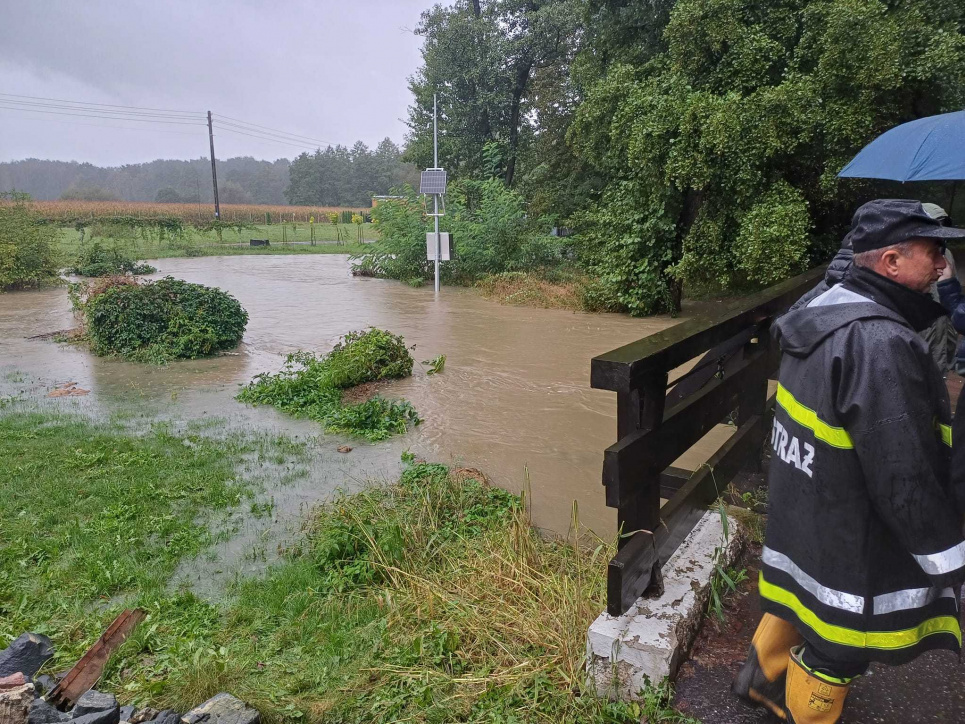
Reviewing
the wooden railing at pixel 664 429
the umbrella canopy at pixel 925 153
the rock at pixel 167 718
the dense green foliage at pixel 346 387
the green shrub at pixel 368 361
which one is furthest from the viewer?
the green shrub at pixel 368 361

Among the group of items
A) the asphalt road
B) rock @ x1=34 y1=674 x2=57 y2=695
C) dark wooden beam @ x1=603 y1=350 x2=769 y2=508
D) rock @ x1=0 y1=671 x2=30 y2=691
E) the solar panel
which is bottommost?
rock @ x1=34 y1=674 x2=57 y2=695

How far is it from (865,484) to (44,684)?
3456mm

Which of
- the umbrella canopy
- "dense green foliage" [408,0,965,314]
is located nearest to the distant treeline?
"dense green foliage" [408,0,965,314]

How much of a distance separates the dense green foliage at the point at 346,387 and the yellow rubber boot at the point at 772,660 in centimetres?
484

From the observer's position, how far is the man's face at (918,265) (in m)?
2.00

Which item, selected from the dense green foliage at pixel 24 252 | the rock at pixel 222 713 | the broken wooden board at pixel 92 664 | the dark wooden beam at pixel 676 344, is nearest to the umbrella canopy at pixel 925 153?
the dark wooden beam at pixel 676 344

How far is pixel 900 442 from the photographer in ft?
6.08

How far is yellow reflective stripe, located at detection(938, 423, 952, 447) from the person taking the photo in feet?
6.59

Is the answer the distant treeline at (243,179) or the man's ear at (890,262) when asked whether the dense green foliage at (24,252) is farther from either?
the distant treeline at (243,179)

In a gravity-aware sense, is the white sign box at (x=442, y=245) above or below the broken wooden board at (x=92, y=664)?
above

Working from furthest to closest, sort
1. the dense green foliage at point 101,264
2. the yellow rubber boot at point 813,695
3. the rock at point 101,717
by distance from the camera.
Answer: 1. the dense green foliage at point 101,264
2. the rock at point 101,717
3. the yellow rubber boot at point 813,695

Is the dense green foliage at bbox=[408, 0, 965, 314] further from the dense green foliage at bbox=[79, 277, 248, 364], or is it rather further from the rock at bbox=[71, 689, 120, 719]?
the rock at bbox=[71, 689, 120, 719]

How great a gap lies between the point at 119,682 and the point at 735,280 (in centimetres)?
1395

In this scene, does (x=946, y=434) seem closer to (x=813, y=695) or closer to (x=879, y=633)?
(x=879, y=633)
